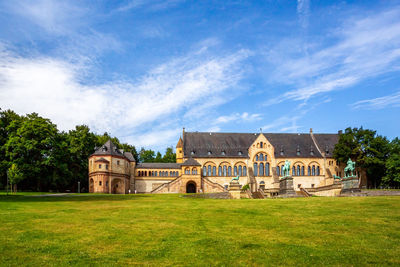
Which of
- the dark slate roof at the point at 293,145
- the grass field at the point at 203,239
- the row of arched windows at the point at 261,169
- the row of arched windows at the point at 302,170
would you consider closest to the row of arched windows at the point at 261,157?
the row of arched windows at the point at 261,169

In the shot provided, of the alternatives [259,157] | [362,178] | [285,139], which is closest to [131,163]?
[259,157]

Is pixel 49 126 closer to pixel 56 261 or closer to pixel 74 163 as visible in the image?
pixel 74 163

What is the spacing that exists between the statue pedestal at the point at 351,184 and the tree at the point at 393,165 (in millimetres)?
22006

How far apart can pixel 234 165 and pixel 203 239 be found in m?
58.1

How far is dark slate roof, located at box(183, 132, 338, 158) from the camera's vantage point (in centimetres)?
7138

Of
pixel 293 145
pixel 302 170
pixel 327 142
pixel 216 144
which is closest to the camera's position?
pixel 302 170

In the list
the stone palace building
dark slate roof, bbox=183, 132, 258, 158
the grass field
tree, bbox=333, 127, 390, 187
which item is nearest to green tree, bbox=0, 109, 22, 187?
the stone palace building

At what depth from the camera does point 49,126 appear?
59.2 meters

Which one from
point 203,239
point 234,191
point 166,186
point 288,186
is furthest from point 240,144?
point 203,239

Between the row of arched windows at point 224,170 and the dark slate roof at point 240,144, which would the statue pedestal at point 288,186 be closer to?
the row of arched windows at point 224,170

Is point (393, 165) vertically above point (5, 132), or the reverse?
point (5, 132)

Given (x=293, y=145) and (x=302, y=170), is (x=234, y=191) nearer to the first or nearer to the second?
(x=302, y=170)

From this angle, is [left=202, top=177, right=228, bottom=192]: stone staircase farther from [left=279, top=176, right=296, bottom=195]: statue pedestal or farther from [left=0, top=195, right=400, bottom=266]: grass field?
[left=0, top=195, right=400, bottom=266]: grass field

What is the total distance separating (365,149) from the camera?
2559 inches
